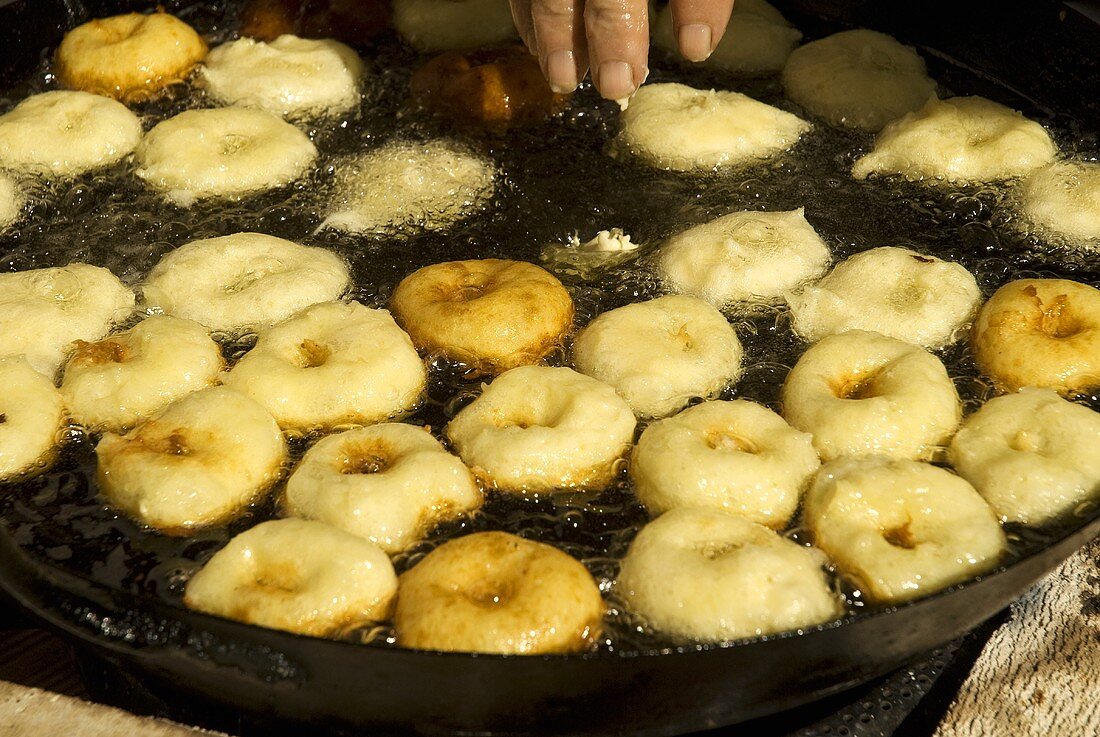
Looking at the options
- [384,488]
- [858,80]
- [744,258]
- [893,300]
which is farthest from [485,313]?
[858,80]

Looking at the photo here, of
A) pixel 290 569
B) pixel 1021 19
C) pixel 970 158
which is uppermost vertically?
pixel 1021 19

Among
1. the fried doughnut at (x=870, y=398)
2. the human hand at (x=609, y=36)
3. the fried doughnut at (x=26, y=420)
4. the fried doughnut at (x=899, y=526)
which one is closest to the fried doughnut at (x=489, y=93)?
the human hand at (x=609, y=36)

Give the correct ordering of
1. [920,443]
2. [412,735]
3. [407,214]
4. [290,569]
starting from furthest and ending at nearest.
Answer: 1. [407,214]
2. [920,443]
3. [290,569]
4. [412,735]

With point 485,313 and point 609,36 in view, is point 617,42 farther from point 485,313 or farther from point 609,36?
point 485,313

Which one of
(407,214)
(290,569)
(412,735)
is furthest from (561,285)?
(412,735)

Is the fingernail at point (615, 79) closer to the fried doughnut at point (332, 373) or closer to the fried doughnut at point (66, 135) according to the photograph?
the fried doughnut at point (332, 373)

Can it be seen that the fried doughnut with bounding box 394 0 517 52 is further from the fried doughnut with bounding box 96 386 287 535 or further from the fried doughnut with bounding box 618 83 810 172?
the fried doughnut with bounding box 96 386 287 535

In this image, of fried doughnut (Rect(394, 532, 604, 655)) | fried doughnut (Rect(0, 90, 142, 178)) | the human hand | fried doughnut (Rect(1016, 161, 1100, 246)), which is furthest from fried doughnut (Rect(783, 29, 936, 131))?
fried doughnut (Rect(0, 90, 142, 178))

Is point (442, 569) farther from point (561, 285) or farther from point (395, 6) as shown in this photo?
point (395, 6)
